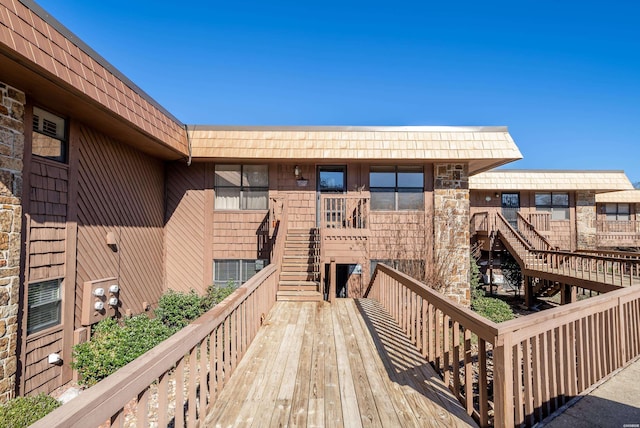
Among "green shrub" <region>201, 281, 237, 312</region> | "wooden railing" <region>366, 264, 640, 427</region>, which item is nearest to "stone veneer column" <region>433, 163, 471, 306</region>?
"wooden railing" <region>366, 264, 640, 427</region>

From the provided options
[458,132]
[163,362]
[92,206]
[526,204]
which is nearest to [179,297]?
[92,206]

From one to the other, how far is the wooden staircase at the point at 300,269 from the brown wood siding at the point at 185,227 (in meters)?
2.66

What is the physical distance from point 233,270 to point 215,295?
95 cm

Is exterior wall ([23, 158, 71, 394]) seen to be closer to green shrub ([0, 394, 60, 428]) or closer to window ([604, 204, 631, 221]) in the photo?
green shrub ([0, 394, 60, 428])

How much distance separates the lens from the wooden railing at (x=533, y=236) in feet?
38.4

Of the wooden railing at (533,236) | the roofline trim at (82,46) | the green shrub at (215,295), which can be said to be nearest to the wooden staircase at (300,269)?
the green shrub at (215,295)

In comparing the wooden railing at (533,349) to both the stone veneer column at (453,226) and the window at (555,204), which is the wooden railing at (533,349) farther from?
the window at (555,204)

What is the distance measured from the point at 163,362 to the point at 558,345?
9.76 feet

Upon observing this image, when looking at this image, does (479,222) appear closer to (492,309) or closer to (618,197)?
(492,309)

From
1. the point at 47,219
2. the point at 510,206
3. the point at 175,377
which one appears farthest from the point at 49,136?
the point at 510,206

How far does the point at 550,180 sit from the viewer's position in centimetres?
1422

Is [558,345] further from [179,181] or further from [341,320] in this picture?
[179,181]

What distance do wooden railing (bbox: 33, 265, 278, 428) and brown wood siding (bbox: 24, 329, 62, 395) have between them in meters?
1.94

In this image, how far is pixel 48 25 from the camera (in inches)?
160
